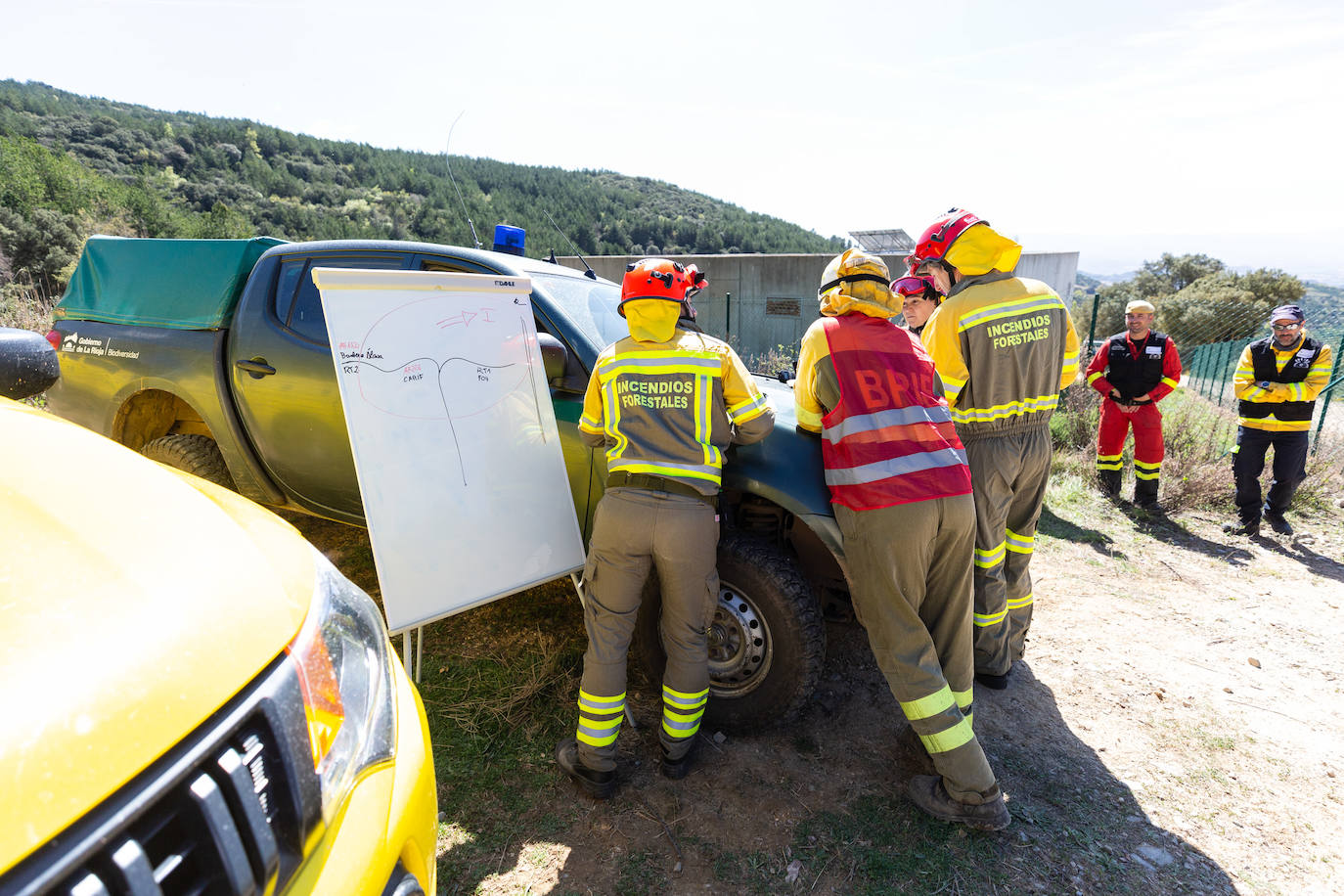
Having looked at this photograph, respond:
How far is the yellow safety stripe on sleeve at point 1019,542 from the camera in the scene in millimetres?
3205

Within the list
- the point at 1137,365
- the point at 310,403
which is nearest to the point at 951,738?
the point at 310,403

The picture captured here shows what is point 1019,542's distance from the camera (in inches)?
126

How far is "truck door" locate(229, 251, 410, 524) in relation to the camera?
329cm

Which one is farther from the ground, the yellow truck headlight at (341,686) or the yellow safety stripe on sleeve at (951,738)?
the yellow truck headlight at (341,686)

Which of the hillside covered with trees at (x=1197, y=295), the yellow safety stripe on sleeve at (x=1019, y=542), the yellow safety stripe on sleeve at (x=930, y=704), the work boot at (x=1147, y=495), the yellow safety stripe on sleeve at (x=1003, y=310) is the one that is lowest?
the hillside covered with trees at (x=1197, y=295)

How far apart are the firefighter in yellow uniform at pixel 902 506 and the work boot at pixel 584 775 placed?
1.11 meters

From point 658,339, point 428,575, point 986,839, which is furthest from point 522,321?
point 986,839

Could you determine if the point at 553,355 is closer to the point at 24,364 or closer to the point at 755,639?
the point at 755,639

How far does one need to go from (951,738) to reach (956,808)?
0.96 ft

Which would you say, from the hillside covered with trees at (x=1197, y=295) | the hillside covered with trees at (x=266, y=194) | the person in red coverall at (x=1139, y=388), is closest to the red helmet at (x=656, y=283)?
the person in red coverall at (x=1139, y=388)

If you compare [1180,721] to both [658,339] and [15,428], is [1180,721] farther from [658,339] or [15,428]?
[15,428]

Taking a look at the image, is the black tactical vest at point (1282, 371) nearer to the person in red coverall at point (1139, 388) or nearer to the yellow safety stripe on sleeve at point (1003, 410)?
the person in red coverall at point (1139, 388)

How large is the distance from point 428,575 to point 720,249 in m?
46.9

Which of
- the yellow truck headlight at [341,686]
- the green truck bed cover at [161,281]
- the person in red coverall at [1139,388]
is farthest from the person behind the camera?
the person in red coverall at [1139,388]
